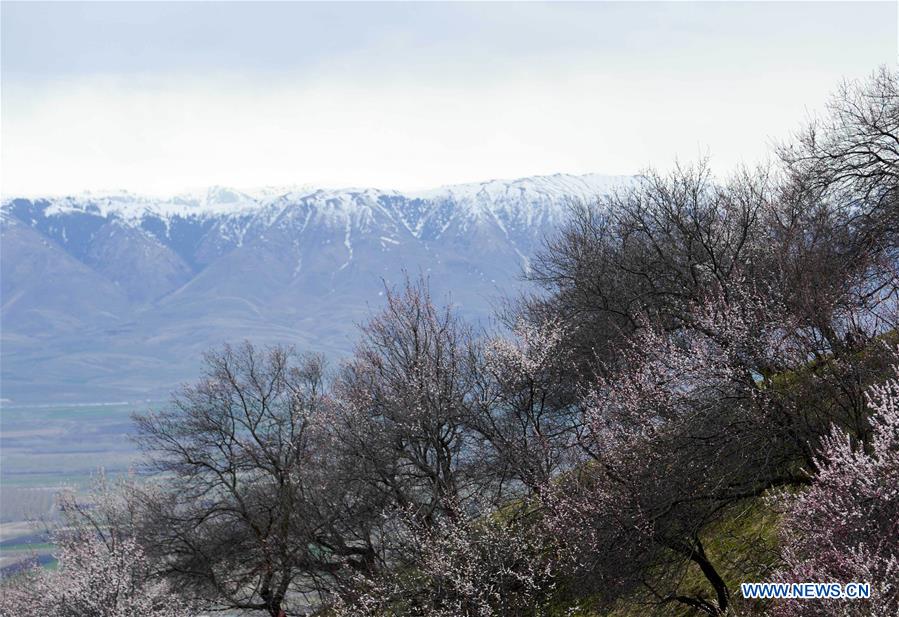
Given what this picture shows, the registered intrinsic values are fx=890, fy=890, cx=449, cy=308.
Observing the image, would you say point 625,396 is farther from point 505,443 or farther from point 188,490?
point 188,490

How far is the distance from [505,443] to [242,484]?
1750 centimetres

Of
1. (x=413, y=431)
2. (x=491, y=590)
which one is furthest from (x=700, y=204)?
(x=491, y=590)

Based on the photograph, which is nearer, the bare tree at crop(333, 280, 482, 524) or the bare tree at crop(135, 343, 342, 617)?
the bare tree at crop(333, 280, 482, 524)

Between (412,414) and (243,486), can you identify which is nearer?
(412,414)

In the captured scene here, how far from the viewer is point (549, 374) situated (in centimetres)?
2598

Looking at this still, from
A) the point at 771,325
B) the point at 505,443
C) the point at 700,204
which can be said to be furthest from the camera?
the point at 700,204

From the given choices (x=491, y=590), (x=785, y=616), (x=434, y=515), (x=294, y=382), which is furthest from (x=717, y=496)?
(x=294, y=382)

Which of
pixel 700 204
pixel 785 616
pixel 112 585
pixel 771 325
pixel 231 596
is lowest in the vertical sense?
pixel 231 596

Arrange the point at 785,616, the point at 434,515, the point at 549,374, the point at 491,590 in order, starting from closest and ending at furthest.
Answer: the point at 785,616
the point at 491,590
the point at 434,515
the point at 549,374

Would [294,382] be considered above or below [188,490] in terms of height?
above

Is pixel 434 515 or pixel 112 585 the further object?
pixel 112 585

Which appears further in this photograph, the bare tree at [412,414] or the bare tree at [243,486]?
the bare tree at [243,486]

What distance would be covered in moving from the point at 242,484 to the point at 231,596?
178 inches

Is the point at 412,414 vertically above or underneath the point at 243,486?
above
